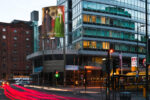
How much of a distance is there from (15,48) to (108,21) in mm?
66406

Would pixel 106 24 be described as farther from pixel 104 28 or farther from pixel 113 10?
pixel 113 10

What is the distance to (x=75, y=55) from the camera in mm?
68375

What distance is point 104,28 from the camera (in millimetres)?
70000

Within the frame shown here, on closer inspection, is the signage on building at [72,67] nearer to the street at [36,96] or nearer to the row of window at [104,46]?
the row of window at [104,46]

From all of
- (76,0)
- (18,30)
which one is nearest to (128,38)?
(76,0)

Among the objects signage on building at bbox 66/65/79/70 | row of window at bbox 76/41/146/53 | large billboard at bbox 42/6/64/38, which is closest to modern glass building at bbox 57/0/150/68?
row of window at bbox 76/41/146/53

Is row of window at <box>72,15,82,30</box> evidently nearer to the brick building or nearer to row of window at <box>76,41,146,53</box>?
row of window at <box>76,41,146,53</box>

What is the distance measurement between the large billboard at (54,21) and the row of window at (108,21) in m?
10.9

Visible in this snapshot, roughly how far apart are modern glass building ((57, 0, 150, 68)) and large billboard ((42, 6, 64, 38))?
10.4m

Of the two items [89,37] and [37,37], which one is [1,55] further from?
[89,37]

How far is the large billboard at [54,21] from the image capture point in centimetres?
5759

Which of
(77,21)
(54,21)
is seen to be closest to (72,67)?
(77,21)

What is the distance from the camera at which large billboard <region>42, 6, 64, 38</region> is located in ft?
189

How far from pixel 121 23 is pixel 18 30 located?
66.9 meters
